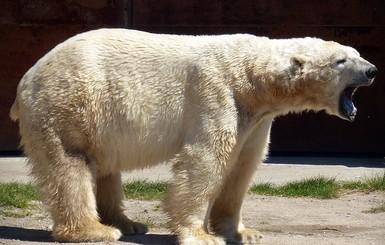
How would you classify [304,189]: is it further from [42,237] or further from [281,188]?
[42,237]

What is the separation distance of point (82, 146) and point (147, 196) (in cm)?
195

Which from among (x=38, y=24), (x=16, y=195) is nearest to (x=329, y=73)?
(x=16, y=195)

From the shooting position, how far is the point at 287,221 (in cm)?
796

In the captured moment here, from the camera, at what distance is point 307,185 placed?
9211mm

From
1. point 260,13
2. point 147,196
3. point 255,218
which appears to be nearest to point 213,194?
point 255,218

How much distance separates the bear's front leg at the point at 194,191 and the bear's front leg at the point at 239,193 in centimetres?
36

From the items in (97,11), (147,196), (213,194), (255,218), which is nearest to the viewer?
(213,194)

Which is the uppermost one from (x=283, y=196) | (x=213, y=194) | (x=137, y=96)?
(x=137, y=96)

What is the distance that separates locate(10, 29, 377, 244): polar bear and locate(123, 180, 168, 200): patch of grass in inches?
65.6

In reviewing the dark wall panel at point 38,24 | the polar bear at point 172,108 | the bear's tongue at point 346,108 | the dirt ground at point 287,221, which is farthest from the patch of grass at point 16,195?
the bear's tongue at point 346,108

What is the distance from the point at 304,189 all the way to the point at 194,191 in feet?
8.63

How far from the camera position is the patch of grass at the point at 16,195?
8.22 metres

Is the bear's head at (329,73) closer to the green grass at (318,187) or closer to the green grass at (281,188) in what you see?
the green grass at (281,188)

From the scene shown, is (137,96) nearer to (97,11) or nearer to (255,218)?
(255,218)
